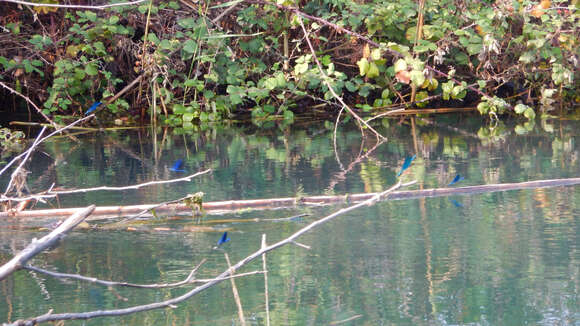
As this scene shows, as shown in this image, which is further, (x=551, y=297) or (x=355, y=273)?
(x=355, y=273)

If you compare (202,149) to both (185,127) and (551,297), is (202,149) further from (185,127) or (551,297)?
(551,297)

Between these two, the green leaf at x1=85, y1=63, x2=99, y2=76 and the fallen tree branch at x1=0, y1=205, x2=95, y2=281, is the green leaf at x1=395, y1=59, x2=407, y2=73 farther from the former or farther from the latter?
the fallen tree branch at x1=0, y1=205, x2=95, y2=281

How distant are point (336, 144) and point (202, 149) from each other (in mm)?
791

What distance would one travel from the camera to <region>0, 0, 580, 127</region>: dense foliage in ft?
19.4

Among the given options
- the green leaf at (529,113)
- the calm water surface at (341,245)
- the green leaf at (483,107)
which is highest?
the green leaf at (483,107)

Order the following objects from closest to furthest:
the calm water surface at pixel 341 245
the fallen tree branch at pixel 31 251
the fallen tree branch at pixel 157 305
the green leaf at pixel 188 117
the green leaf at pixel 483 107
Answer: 1. the fallen tree branch at pixel 31 251
2. the fallen tree branch at pixel 157 305
3. the calm water surface at pixel 341 245
4. the green leaf at pixel 483 107
5. the green leaf at pixel 188 117

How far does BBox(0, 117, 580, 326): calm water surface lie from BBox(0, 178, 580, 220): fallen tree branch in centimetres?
6

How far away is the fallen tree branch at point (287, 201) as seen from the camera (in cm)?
287

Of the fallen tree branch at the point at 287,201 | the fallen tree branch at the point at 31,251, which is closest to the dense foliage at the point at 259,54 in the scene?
the fallen tree branch at the point at 287,201

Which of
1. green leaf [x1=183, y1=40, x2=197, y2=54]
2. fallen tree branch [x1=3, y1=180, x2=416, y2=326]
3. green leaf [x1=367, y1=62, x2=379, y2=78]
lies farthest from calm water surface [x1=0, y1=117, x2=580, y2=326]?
green leaf [x1=183, y1=40, x2=197, y2=54]

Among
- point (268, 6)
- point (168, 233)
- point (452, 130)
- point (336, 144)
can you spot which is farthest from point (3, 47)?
point (168, 233)

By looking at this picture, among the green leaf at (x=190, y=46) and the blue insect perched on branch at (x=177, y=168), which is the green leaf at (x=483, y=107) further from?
the blue insect perched on branch at (x=177, y=168)

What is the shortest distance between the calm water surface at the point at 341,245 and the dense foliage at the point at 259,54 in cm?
172

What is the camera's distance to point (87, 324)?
5.98ft
